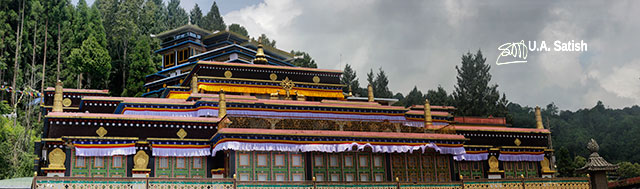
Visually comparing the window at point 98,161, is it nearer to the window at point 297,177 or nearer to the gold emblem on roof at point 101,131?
the gold emblem on roof at point 101,131

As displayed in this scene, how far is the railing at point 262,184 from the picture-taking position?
2339cm

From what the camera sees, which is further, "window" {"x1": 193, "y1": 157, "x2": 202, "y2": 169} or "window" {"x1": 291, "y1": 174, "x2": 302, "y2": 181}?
"window" {"x1": 193, "y1": 157, "x2": 202, "y2": 169}

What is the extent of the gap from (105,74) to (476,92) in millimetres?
40471

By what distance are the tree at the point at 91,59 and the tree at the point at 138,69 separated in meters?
3.12

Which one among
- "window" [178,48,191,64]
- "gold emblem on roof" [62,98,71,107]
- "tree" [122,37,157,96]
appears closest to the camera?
"gold emblem on roof" [62,98,71,107]

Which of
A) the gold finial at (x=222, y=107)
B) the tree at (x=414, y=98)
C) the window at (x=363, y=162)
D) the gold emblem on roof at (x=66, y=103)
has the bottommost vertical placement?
the window at (x=363, y=162)

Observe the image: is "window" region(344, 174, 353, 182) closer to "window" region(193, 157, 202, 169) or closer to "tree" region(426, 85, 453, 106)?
"window" region(193, 157, 202, 169)

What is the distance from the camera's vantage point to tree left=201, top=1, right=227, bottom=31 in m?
86.4

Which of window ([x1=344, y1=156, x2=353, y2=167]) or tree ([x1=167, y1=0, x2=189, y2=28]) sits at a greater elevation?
tree ([x1=167, y1=0, x2=189, y2=28])

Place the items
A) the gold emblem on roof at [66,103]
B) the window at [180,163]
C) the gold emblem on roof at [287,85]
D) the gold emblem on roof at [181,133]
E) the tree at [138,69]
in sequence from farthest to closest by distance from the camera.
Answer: the tree at [138,69] → the gold emblem on roof at [287,85] → the gold emblem on roof at [66,103] → the gold emblem on roof at [181,133] → the window at [180,163]

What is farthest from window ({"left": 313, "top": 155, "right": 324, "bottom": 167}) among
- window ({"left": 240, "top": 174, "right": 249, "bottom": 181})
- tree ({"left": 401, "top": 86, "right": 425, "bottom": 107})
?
tree ({"left": 401, "top": 86, "right": 425, "bottom": 107})

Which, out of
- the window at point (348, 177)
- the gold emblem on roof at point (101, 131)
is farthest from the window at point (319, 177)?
the gold emblem on roof at point (101, 131)

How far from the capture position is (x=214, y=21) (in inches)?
3455

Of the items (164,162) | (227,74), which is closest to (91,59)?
(227,74)
